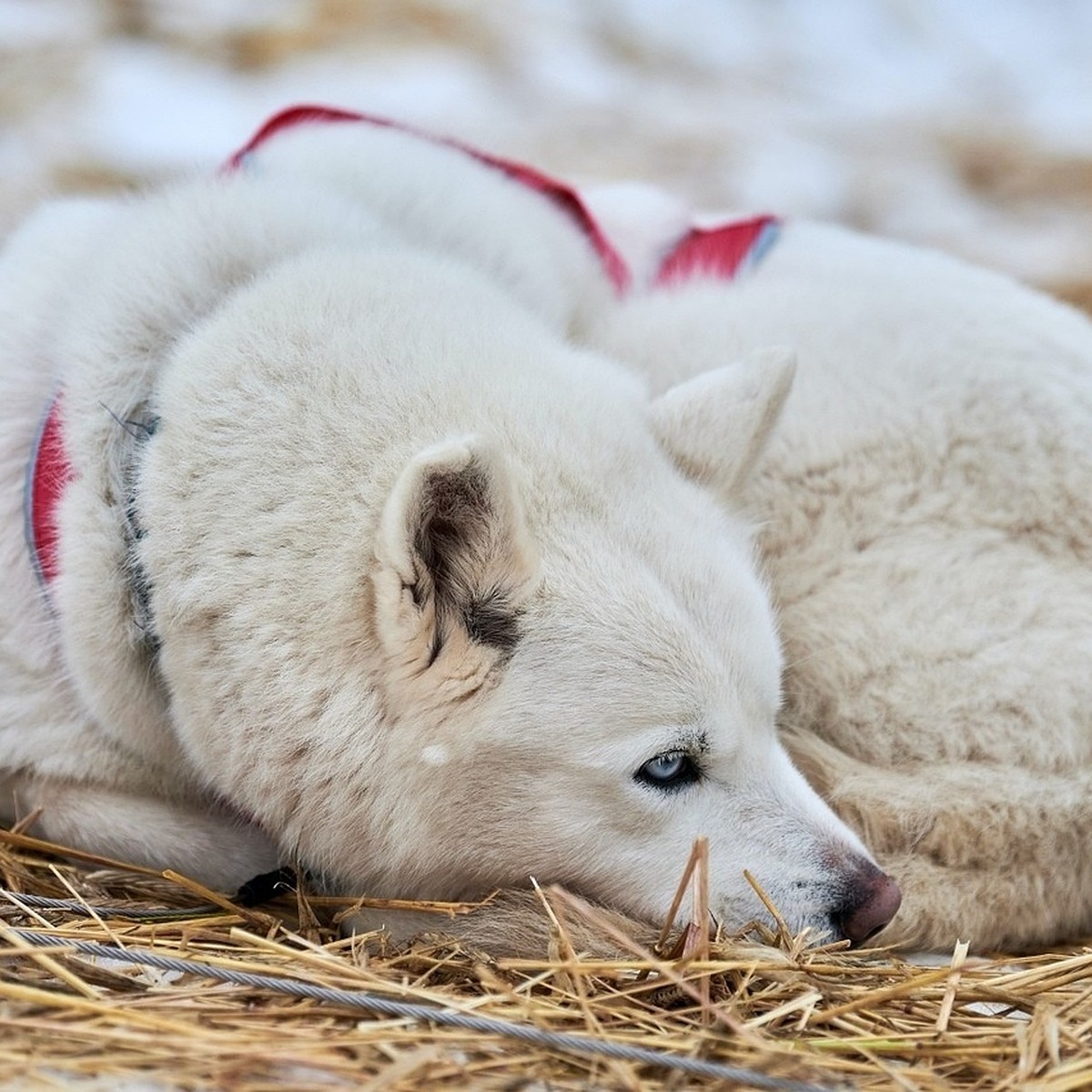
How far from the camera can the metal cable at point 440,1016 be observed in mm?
1872

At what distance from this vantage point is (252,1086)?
1.76 m

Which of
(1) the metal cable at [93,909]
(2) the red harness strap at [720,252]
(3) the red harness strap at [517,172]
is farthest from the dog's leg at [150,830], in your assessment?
(2) the red harness strap at [720,252]

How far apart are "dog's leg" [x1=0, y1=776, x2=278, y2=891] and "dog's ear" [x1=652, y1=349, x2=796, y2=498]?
1277 mm

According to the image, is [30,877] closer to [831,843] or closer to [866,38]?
[831,843]

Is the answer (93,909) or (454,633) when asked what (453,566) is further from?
(93,909)

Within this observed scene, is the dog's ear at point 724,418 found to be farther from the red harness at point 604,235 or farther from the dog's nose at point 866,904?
the red harness at point 604,235

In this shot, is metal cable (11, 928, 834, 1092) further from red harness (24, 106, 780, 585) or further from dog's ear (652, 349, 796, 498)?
red harness (24, 106, 780, 585)

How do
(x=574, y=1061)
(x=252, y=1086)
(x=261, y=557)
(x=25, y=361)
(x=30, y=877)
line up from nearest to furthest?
(x=252, y=1086) < (x=574, y=1061) < (x=261, y=557) < (x=30, y=877) < (x=25, y=361)

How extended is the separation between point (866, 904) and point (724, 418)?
1061 mm

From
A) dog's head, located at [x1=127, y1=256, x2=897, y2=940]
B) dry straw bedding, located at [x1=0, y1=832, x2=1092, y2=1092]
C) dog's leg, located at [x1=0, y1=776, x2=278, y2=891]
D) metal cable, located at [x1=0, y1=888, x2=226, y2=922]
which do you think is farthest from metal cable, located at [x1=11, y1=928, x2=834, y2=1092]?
dog's leg, located at [x1=0, y1=776, x2=278, y2=891]

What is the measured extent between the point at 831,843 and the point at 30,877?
172 centimetres

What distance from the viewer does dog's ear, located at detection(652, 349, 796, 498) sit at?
108 inches

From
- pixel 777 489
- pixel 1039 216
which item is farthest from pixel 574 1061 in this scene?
pixel 1039 216

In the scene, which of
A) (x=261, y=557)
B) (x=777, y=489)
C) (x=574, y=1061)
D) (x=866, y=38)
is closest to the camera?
(x=574, y=1061)
